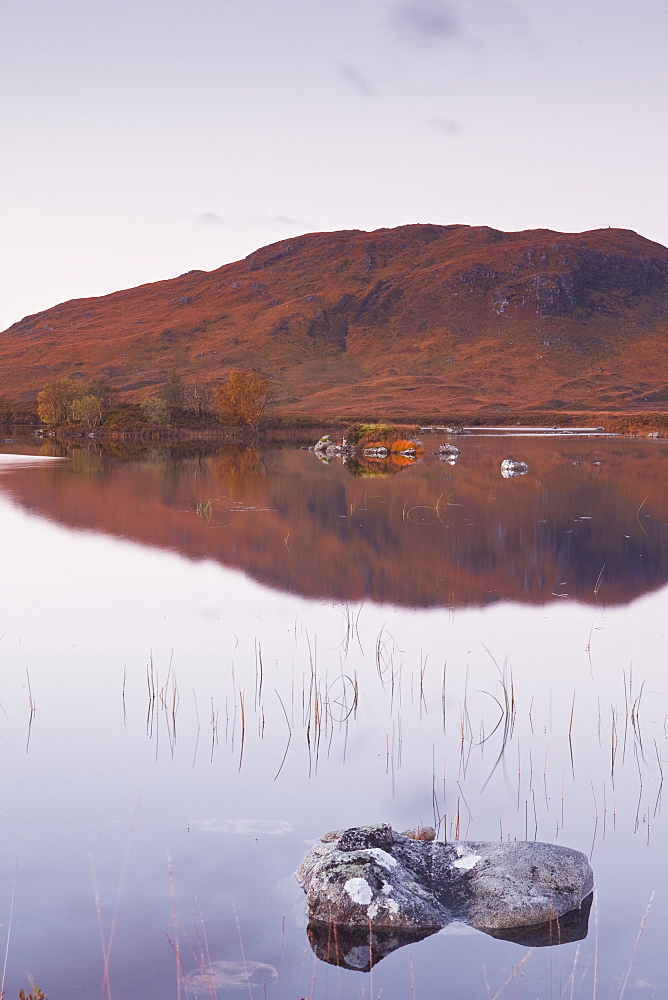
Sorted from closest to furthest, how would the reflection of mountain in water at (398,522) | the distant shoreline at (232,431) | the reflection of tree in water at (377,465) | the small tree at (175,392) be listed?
the reflection of mountain in water at (398,522) → the reflection of tree in water at (377,465) → the distant shoreline at (232,431) → the small tree at (175,392)

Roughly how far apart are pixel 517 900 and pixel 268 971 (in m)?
1.67

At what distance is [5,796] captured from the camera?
309 inches

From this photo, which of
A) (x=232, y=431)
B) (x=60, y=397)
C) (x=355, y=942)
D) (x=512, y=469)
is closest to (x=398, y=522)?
(x=512, y=469)

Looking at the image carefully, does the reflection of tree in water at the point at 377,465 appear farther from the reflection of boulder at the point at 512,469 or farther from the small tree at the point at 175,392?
the small tree at the point at 175,392

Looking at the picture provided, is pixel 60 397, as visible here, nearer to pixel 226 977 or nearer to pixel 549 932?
pixel 226 977

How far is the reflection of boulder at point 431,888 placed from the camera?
19.5ft

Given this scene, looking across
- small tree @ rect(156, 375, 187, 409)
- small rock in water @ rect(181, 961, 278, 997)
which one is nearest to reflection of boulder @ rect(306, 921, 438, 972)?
small rock in water @ rect(181, 961, 278, 997)

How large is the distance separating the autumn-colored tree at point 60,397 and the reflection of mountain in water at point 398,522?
152ft

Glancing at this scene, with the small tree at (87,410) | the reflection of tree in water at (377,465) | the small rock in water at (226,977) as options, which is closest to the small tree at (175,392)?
the small tree at (87,410)

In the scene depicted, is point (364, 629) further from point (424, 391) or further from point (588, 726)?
point (424, 391)

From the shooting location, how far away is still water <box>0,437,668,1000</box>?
570 cm

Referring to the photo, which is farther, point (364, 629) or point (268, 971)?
point (364, 629)

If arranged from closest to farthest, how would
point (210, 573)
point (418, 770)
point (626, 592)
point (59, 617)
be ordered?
point (418, 770)
point (59, 617)
point (626, 592)
point (210, 573)

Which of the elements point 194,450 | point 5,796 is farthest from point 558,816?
point 194,450
